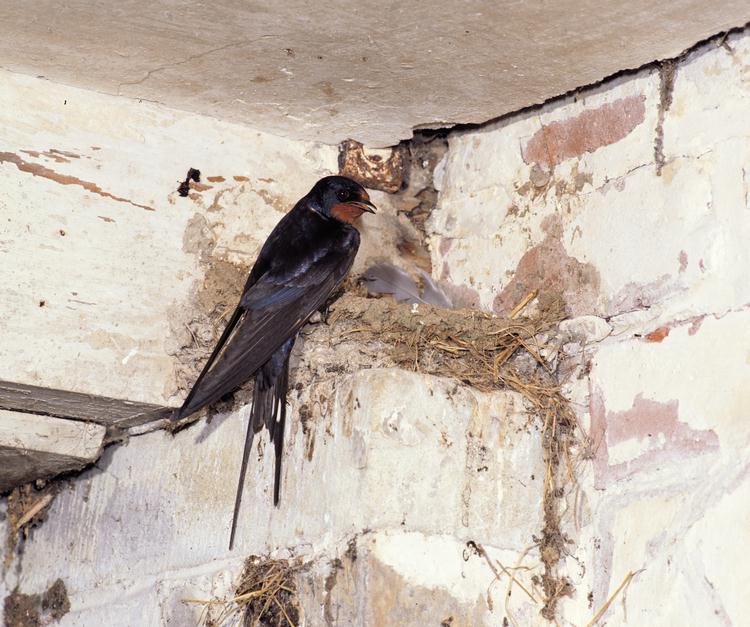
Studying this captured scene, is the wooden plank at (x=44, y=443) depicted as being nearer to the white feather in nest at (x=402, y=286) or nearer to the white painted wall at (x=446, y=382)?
the white painted wall at (x=446, y=382)

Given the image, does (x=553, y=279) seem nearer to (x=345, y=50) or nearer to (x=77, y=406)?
(x=345, y=50)

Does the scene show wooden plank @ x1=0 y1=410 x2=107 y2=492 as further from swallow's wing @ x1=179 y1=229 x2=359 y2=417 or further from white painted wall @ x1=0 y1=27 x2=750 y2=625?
swallow's wing @ x1=179 y1=229 x2=359 y2=417

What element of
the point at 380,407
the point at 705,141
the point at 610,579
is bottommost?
the point at 610,579

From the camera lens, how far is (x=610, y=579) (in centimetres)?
216

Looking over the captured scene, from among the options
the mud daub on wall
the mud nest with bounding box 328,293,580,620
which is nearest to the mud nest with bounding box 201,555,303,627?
the mud nest with bounding box 328,293,580,620

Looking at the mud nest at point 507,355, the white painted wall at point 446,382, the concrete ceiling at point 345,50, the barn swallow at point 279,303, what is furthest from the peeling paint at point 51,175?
the mud nest at point 507,355

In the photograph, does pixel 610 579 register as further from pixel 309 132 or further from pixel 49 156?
pixel 49 156

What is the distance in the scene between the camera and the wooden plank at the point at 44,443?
8.54 feet

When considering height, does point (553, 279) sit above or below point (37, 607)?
above

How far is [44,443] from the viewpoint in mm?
2658

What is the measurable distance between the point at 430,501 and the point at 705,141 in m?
0.82

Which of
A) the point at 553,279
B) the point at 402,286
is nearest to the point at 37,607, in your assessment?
the point at 402,286

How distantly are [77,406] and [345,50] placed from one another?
947 mm

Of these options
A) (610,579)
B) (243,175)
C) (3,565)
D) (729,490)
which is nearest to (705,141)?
(729,490)
